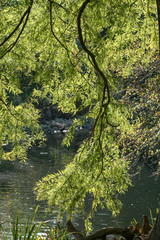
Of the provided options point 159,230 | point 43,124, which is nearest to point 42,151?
point 43,124

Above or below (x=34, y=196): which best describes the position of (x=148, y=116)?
above

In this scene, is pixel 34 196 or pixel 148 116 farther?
pixel 34 196

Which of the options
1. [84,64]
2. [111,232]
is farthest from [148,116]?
[111,232]

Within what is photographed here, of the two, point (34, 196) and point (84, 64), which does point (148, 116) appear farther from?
point (34, 196)

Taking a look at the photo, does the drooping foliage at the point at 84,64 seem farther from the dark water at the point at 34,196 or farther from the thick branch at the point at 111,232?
the dark water at the point at 34,196

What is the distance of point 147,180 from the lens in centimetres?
1518

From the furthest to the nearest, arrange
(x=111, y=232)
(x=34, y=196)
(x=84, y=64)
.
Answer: (x=34, y=196) < (x=84, y=64) < (x=111, y=232)

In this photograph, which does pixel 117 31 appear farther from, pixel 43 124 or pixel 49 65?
pixel 43 124

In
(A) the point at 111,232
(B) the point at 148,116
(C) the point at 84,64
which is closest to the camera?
(A) the point at 111,232

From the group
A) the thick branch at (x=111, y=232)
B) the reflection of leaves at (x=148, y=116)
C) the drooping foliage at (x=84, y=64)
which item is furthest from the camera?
the reflection of leaves at (x=148, y=116)

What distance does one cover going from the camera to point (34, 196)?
13.0 meters

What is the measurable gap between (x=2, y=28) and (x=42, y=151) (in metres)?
18.8

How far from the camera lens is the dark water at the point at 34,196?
1061 cm

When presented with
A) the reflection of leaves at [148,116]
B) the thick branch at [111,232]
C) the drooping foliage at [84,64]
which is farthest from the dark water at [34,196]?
the thick branch at [111,232]
